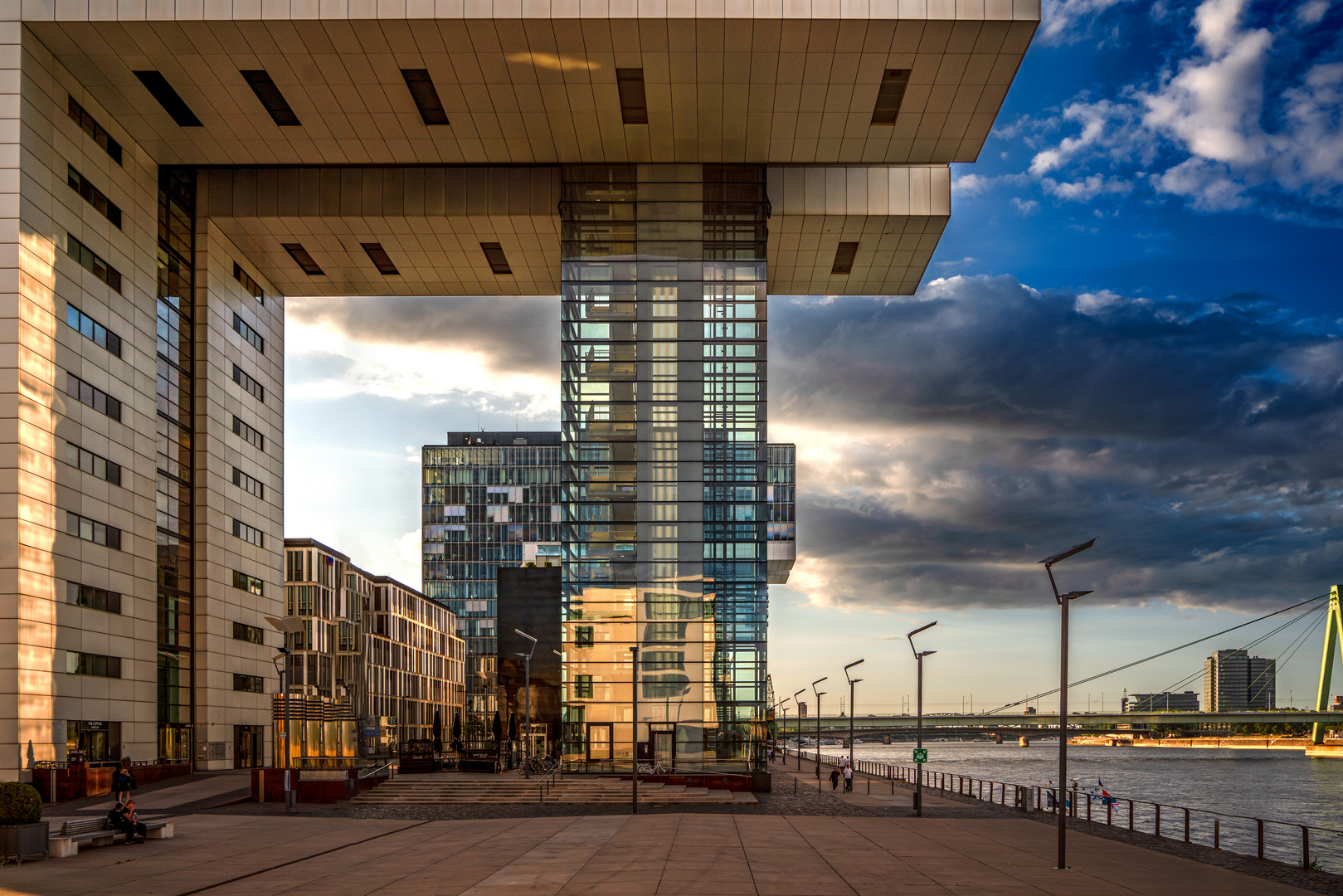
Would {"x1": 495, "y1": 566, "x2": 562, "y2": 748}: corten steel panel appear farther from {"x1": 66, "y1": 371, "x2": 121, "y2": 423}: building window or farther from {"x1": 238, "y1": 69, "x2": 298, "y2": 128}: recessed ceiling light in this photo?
{"x1": 238, "y1": 69, "x2": 298, "y2": 128}: recessed ceiling light

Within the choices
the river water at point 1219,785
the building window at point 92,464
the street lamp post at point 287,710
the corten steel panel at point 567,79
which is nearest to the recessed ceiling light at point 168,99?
the corten steel panel at point 567,79

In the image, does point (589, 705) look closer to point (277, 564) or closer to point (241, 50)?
point (277, 564)

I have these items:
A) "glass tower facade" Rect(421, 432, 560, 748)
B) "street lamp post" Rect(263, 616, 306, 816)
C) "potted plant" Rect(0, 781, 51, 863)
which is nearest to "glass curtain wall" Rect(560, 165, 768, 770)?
"street lamp post" Rect(263, 616, 306, 816)

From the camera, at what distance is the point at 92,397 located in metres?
47.1

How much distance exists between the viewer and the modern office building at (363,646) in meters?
97.1

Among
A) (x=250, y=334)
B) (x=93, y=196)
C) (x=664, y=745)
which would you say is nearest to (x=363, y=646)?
(x=250, y=334)

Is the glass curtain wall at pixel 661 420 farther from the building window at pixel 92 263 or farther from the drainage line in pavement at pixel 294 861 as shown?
the building window at pixel 92 263

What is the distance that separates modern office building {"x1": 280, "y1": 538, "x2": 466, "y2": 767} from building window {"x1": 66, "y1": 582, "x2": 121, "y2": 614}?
2053cm

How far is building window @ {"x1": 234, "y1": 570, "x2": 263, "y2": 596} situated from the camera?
6150 cm

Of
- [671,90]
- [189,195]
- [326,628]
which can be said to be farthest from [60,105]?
[326,628]

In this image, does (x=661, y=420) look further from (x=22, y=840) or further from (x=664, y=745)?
(x=22, y=840)

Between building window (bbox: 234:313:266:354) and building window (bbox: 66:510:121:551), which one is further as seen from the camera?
building window (bbox: 234:313:266:354)

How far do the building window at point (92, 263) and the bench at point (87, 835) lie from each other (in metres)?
25.5

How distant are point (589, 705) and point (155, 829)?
25.3 meters
